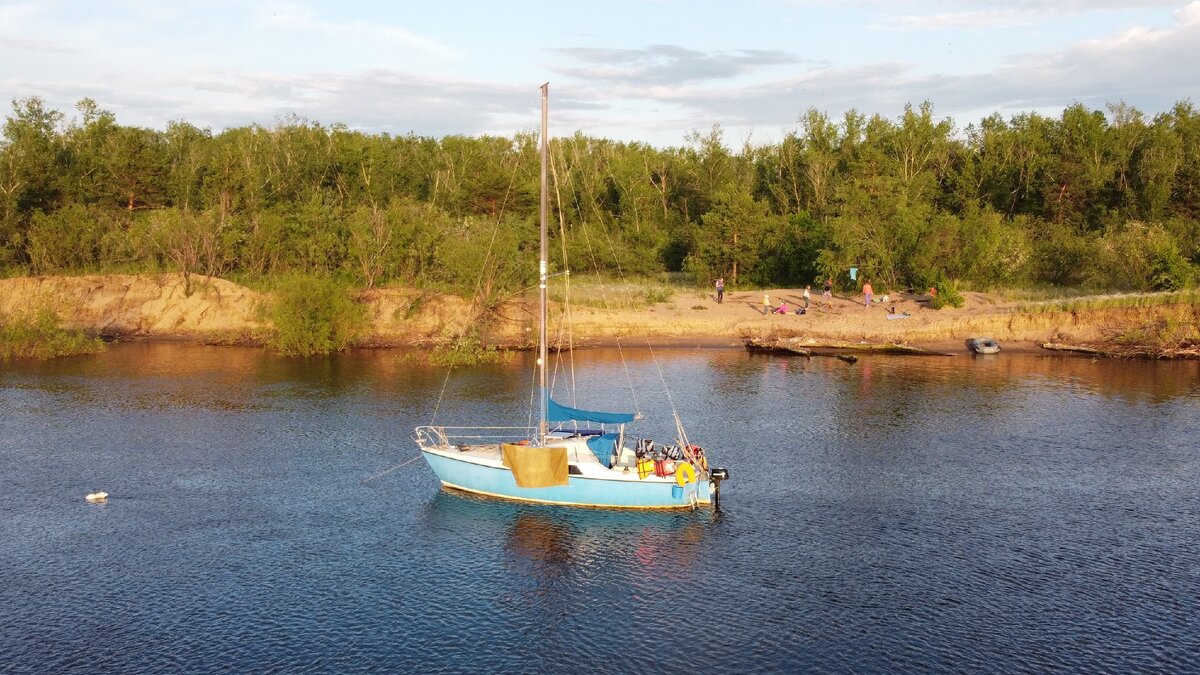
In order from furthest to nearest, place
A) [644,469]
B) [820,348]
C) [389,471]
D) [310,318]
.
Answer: [310,318] < [820,348] < [389,471] < [644,469]

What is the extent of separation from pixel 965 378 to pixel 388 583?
4289cm

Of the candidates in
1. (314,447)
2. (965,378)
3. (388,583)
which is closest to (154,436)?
(314,447)

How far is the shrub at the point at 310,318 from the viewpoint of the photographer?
74.5 m

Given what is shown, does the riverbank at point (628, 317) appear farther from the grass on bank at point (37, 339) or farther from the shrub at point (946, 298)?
the grass on bank at point (37, 339)

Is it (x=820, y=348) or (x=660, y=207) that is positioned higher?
(x=660, y=207)

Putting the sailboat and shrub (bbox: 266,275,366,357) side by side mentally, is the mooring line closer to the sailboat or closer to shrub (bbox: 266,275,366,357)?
the sailboat

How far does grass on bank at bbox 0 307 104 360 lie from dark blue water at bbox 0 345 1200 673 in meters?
19.7

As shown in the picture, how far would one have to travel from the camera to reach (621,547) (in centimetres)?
3281

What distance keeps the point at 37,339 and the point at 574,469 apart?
5375cm

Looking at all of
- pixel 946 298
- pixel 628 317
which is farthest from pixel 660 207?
pixel 946 298

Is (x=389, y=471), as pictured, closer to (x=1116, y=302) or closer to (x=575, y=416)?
(x=575, y=416)

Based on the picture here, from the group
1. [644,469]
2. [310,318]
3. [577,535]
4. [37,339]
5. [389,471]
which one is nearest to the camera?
[577,535]

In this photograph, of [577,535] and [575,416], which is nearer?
[577,535]

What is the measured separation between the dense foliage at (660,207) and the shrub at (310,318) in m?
6.17
